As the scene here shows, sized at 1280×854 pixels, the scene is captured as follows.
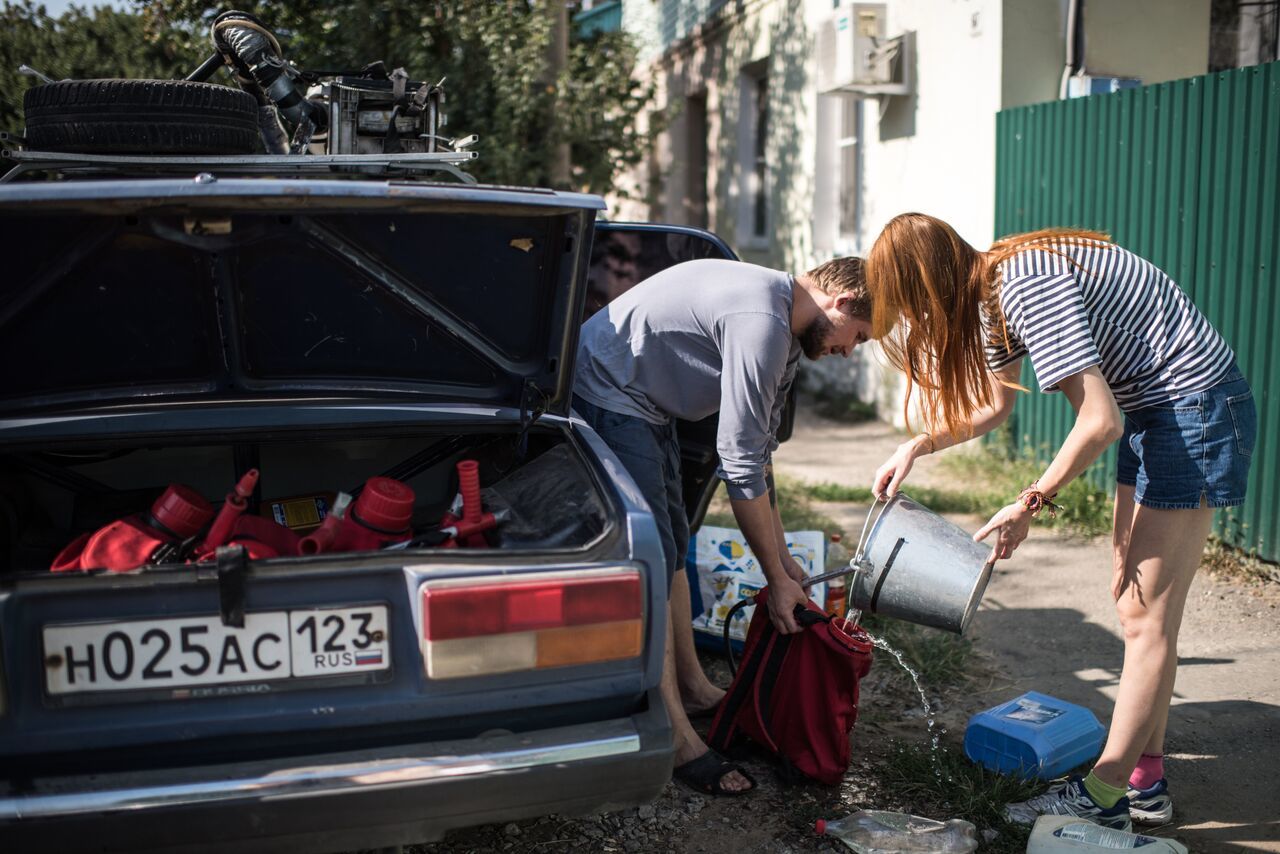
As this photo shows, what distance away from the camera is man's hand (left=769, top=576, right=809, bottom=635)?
309 centimetres

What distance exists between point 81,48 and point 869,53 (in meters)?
8.11

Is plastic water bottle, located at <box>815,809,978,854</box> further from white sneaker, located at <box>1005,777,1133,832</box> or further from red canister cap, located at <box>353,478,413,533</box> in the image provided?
red canister cap, located at <box>353,478,413,533</box>

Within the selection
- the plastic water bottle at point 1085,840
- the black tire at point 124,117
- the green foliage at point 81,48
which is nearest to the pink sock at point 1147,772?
the plastic water bottle at point 1085,840

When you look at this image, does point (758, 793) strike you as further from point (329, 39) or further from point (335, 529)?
point (329, 39)

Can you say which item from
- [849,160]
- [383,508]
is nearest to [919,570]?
[383,508]

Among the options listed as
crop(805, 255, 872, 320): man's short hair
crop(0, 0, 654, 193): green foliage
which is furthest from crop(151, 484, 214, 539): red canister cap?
crop(0, 0, 654, 193): green foliage

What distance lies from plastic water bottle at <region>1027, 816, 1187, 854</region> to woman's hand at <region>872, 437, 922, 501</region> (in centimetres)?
98

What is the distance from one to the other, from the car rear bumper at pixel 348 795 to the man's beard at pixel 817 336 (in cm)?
122

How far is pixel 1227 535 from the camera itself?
5000mm

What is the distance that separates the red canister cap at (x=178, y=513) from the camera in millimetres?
2467

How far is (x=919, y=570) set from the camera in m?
3.12

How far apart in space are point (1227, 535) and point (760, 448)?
10.6 feet

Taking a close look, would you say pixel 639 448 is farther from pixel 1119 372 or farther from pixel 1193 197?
pixel 1193 197

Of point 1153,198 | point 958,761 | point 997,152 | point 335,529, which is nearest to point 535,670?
point 335,529
